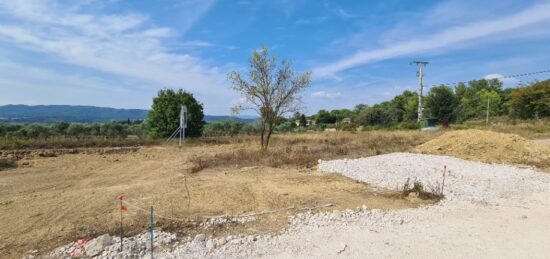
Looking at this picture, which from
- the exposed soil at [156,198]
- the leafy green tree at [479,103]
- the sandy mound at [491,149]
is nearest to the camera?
the exposed soil at [156,198]

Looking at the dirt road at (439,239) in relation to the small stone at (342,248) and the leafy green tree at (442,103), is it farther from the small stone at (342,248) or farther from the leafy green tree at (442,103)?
the leafy green tree at (442,103)

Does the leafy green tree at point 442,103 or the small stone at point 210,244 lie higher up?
the leafy green tree at point 442,103

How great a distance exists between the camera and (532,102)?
43.4 meters

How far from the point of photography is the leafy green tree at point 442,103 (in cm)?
5094

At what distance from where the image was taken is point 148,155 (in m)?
17.1

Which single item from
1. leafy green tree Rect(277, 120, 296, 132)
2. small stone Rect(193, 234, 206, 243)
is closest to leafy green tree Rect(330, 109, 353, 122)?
leafy green tree Rect(277, 120, 296, 132)

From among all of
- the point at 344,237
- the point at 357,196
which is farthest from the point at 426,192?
the point at 344,237

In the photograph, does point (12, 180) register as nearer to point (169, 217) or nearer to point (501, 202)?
point (169, 217)

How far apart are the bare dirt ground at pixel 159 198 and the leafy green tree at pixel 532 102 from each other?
43234 millimetres

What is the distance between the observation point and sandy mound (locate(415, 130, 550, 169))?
1455 centimetres

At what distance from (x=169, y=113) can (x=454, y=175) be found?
2106 centimetres

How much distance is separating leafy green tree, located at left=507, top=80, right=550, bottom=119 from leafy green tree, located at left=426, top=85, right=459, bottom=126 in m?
7.14

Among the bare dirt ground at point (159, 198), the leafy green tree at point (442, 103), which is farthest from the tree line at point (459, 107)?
the bare dirt ground at point (159, 198)

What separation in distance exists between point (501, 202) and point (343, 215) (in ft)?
14.3
